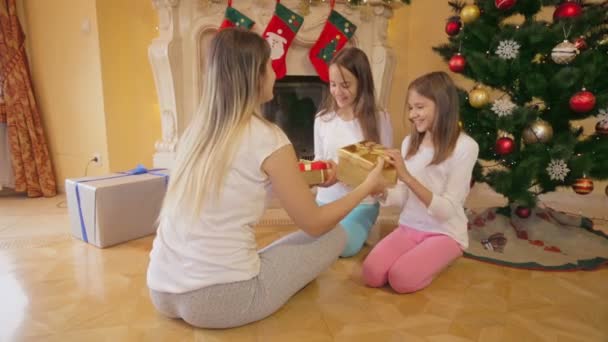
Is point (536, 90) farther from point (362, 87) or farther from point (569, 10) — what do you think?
point (362, 87)

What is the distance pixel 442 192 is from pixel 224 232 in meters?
0.80

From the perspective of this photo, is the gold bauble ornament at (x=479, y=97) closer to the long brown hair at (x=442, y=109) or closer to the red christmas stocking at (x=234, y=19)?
the long brown hair at (x=442, y=109)

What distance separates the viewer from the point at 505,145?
1730 mm

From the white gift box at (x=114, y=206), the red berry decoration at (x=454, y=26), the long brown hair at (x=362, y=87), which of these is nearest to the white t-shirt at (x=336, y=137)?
the long brown hair at (x=362, y=87)

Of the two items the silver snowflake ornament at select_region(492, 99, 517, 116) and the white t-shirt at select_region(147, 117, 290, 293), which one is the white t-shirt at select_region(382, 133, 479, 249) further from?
the white t-shirt at select_region(147, 117, 290, 293)

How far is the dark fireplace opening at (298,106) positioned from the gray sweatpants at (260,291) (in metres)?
1.80

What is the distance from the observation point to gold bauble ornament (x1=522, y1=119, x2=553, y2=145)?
5.60 ft

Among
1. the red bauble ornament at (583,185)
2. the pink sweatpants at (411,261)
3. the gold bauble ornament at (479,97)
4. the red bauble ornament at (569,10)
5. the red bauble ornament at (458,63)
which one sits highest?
the red bauble ornament at (569,10)

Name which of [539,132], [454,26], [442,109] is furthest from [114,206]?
[539,132]

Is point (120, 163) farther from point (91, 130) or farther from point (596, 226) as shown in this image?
point (596, 226)

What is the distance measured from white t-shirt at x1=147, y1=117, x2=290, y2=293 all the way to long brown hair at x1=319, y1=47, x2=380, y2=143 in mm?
718

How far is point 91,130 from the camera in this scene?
2.65 meters

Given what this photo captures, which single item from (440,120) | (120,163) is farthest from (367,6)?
(120,163)

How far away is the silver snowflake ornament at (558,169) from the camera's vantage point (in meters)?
1.67
